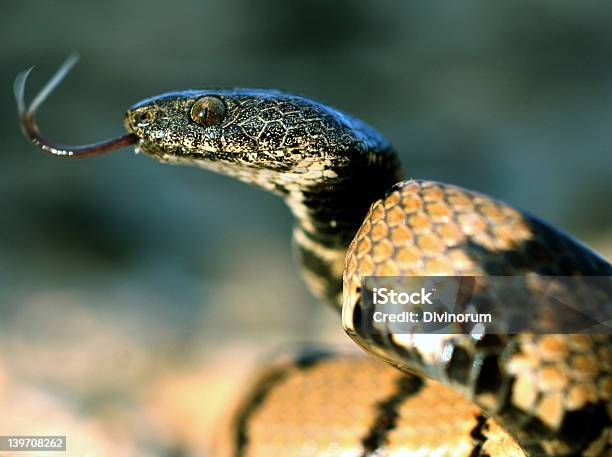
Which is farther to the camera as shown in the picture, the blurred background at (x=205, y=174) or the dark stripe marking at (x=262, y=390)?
the blurred background at (x=205, y=174)

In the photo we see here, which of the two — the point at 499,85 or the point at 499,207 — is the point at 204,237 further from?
the point at 499,207

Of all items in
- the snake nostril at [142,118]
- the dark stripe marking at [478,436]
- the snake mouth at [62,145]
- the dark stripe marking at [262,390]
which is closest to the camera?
the dark stripe marking at [478,436]

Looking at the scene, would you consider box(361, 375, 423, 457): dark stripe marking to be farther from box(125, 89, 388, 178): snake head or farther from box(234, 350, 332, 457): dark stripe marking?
box(125, 89, 388, 178): snake head

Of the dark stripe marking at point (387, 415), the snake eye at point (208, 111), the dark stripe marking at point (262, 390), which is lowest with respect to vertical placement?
the dark stripe marking at point (262, 390)

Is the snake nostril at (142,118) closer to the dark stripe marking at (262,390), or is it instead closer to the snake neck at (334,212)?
the snake neck at (334,212)

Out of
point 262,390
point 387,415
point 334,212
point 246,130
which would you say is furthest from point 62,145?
point 387,415

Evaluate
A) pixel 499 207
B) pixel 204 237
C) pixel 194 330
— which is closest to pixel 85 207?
pixel 204 237

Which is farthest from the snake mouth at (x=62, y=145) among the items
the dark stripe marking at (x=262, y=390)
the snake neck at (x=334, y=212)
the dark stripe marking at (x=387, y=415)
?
the dark stripe marking at (x=387, y=415)
